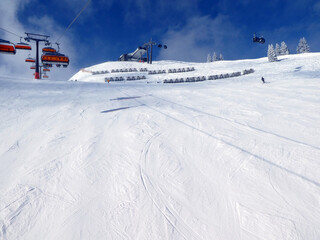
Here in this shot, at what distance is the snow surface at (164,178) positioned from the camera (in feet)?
7.76

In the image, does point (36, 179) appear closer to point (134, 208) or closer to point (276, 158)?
point (134, 208)

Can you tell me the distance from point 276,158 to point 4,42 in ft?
59.3

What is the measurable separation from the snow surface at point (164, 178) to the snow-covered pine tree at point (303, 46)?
6971 centimetres

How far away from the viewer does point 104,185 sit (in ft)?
10.2

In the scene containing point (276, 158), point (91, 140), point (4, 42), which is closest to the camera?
point (276, 158)

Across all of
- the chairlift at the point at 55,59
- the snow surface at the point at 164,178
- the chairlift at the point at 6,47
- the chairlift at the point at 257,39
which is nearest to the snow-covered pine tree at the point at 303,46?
the chairlift at the point at 257,39

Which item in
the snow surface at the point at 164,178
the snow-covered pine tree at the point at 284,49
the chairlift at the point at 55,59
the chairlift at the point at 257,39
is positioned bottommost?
the snow surface at the point at 164,178

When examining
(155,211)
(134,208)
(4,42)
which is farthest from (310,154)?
(4,42)

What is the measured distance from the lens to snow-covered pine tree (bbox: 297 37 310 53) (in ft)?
185

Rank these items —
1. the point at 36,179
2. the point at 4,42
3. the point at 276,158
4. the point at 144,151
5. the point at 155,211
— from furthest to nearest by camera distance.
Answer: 1. the point at 4,42
2. the point at 144,151
3. the point at 276,158
4. the point at 36,179
5. the point at 155,211

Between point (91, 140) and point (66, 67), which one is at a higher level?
point (66, 67)

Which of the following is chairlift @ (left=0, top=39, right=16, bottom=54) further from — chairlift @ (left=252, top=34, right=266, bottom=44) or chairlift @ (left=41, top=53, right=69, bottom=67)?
chairlift @ (left=252, top=34, right=266, bottom=44)

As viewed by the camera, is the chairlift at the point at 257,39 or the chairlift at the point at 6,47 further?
the chairlift at the point at 257,39

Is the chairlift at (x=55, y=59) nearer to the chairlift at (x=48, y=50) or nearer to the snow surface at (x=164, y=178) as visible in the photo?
the chairlift at (x=48, y=50)
